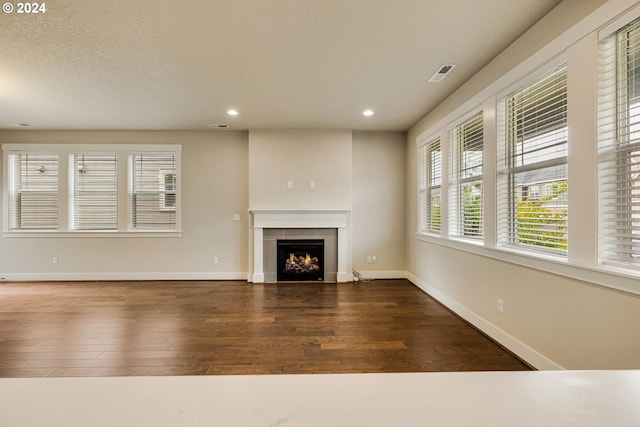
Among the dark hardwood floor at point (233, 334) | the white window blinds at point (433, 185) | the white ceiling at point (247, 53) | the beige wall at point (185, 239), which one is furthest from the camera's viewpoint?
the beige wall at point (185, 239)

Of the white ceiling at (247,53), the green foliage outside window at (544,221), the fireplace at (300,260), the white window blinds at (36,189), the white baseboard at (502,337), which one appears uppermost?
the white ceiling at (247,53)

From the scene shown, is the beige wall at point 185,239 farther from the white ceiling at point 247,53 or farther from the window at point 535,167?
the window at point 535,167

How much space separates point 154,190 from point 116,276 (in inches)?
64.5

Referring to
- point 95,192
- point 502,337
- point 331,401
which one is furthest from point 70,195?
point 502,337

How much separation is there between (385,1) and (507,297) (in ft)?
8.38

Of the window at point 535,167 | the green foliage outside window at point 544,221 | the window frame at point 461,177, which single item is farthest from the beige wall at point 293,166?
the green foliage outside window at point 544,221

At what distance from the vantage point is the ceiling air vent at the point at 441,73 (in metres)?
Answer: 2.89

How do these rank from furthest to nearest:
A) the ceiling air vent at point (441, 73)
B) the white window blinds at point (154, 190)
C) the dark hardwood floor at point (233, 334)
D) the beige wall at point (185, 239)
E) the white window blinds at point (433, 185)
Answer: the white window blinds at point (154, 190), the beige wall at point (185, 239), the white window blinds at point (433, 185), the ceiling air vent at point (441, 73), the dark hardwood floor at point (233, 334)

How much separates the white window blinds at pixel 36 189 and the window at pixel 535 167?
22.3 feet

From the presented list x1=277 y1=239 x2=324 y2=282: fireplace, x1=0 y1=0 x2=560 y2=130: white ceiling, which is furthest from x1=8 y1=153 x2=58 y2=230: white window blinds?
x1=277 y1=239 x2=324 y2=282: fireplace

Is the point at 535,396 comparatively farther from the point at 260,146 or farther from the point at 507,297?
the point at 260,146

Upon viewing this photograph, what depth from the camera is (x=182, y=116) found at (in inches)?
172

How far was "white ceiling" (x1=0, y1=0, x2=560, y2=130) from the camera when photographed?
6.88 feet

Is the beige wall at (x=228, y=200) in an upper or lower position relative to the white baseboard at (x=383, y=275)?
upper
